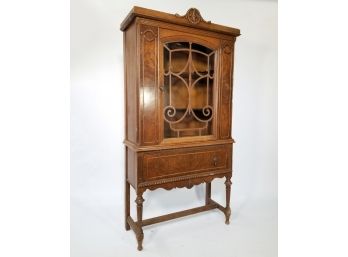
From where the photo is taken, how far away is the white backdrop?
1810 mm

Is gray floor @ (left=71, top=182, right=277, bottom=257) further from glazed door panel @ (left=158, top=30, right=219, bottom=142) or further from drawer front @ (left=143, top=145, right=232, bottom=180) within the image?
glazed door panel @ (left=158, top=30, right=219, bottom=142)

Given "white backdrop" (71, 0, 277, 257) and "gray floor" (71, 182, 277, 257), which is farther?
"white backdrop" (71, 0, 277, 257)

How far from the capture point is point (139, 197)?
1.65 meters

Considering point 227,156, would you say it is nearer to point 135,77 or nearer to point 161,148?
point 161,148

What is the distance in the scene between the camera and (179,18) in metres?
1.61

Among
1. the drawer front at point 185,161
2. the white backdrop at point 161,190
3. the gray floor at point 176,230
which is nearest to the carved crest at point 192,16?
the white backdrop at point 161,190

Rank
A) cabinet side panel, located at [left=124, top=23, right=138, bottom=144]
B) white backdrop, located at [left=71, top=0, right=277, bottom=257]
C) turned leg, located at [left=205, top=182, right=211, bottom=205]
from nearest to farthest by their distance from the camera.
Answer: cabinet side panel, located at [left=124, top=23, right=138, bottom=144] → white backdrop, located at [left=71, top=0, right=277, bottom=257] → turned leg, located at [left=205, top=182, right=211, bottom=205]

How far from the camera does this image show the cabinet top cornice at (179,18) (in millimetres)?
1499

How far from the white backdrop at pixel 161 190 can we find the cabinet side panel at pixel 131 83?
0.42 meters

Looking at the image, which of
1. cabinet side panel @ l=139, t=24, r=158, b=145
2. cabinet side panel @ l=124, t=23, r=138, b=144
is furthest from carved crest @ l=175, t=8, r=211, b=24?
cabinet side panel @ l=124, t=23, r=138, b=144

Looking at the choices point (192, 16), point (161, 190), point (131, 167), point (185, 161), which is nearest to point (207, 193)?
point (161, 190)

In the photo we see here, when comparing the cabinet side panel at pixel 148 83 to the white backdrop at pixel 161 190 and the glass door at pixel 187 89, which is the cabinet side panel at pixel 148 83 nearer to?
the glass door at pixel 187 89

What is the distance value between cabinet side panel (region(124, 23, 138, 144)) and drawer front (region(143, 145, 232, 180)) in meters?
0.19
